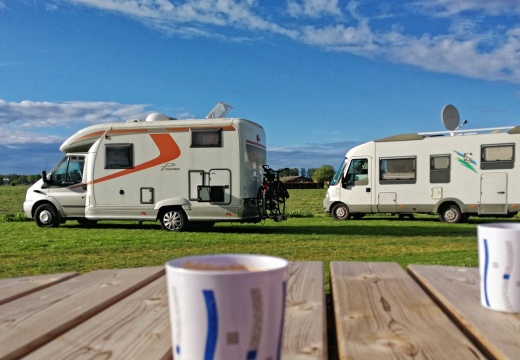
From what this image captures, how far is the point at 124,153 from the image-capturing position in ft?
41.0

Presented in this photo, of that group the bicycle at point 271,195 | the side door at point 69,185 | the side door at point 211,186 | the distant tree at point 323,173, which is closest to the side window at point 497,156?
the bicycle at point 271,195

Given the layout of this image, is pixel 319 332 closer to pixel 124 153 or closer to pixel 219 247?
pixel 219 247

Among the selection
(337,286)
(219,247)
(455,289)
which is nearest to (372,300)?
(337,286)

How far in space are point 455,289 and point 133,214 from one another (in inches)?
455

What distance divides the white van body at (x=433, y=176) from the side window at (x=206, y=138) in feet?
17.6

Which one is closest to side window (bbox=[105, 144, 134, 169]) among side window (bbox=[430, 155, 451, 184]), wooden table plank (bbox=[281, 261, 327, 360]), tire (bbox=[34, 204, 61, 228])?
tire (bbox=[34, 204, 61, 228])

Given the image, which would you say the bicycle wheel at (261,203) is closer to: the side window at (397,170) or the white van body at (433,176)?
the white van body at (433,176)

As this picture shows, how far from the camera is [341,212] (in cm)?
1609

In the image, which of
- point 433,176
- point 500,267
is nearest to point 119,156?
point 433,176

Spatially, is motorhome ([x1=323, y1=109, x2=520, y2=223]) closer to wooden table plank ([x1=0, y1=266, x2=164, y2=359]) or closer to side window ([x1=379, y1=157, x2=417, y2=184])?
side window ([x1=379, y1=157, x2=417, y2=184])

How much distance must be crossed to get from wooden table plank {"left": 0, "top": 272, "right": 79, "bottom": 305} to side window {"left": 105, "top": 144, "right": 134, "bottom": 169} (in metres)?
10.8

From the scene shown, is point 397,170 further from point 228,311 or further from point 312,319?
point 228,311

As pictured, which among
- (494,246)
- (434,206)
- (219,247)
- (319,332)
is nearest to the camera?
(319,332)

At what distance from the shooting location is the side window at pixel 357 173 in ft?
51.5
